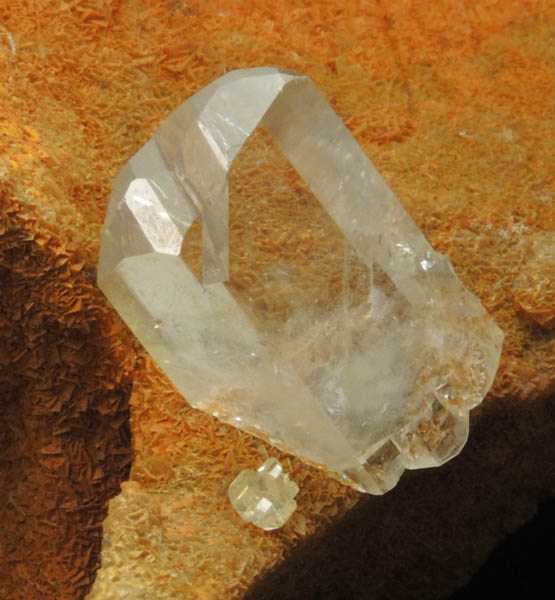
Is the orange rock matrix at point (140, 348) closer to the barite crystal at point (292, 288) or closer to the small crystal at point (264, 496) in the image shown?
the small crystal at point (264, 496)

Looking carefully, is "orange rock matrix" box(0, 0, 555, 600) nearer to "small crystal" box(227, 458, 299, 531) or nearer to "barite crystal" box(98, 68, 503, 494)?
"small crystal" box(227, 458, 299, 531)

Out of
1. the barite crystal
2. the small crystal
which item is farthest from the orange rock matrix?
the barite crystal

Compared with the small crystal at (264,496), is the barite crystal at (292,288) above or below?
above

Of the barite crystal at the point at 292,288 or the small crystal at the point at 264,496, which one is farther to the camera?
the small crystal at the point at 264,496

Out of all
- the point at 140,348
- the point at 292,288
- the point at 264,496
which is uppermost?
the point at 292,288

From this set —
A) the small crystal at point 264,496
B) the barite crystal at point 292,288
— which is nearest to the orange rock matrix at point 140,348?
the small crystal at point 264,496

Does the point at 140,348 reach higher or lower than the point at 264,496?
higher
